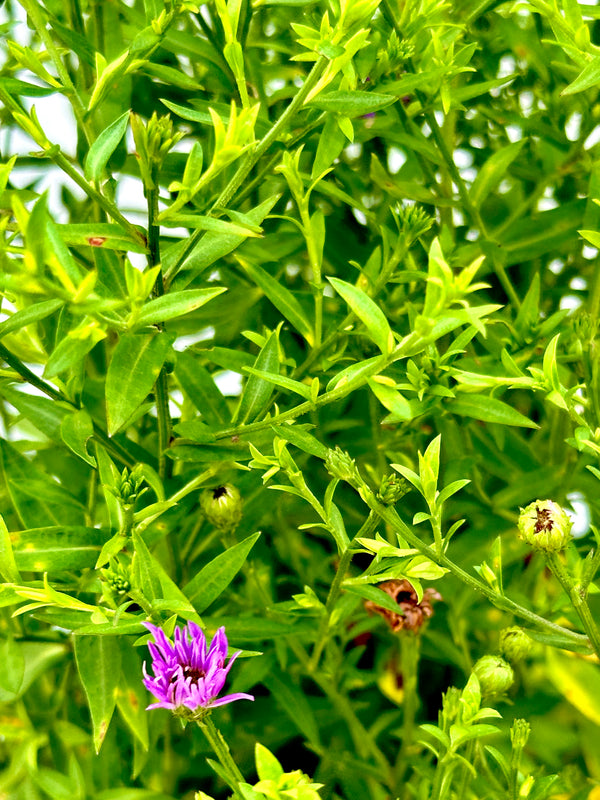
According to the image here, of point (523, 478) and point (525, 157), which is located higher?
point (525, 157)

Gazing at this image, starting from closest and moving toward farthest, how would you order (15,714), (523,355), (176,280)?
(176,280) → (523,355) → (15,714)

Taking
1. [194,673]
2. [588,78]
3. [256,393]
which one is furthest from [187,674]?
[588,78]

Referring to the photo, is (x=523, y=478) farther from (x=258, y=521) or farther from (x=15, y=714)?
(x=15, y=714)

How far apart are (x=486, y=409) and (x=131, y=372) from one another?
0.13 meters

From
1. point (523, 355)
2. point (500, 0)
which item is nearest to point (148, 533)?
point (523, 355)

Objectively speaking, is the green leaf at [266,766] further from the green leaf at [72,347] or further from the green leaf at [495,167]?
the green leaf at [495,167]

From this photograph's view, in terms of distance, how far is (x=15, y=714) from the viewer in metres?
0.55

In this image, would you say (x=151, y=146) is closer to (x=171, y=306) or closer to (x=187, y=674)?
(x=171, y=306)

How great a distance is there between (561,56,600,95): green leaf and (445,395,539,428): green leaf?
4.3 inches

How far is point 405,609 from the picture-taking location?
457 millimetres

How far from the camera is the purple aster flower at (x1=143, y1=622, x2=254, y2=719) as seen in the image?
12.9 inches

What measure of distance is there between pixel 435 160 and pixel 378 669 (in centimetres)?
27

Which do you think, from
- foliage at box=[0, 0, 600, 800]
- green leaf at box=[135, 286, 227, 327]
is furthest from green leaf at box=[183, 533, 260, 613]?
green leaf at box=[135, 286, 227, 327]

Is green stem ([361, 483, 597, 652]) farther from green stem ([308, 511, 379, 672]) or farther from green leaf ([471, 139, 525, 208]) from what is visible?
green leaf ([471, 139, 525, 208])
